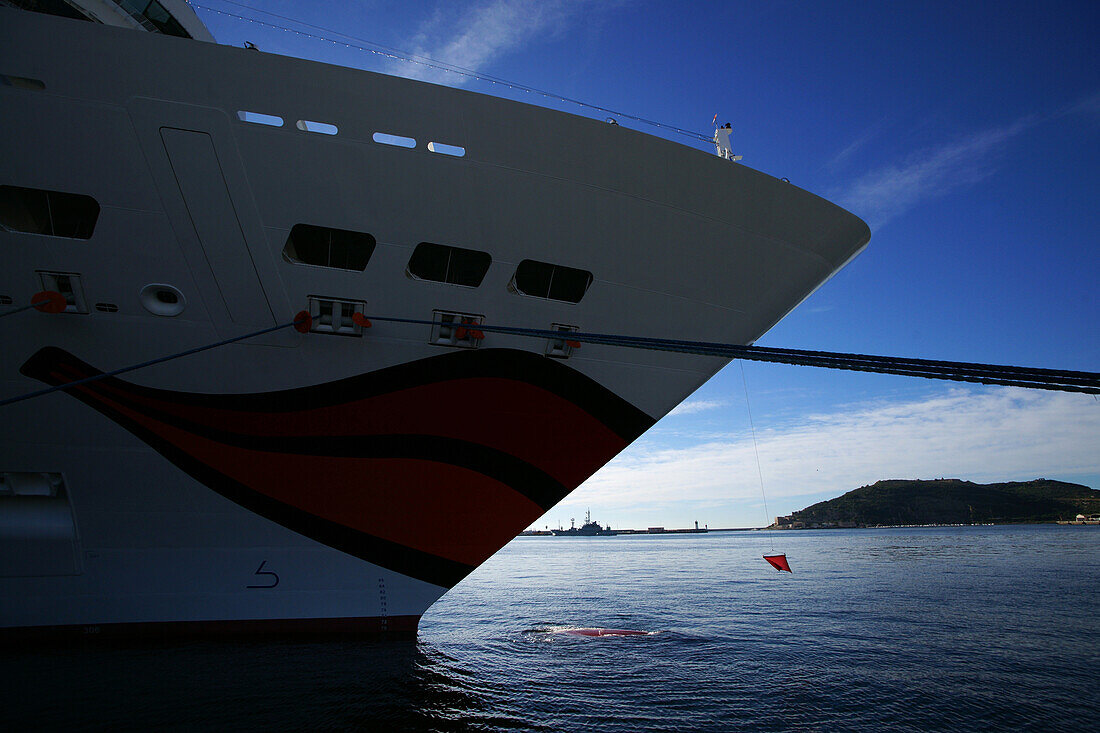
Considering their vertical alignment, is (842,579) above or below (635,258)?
below

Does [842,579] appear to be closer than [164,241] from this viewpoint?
No

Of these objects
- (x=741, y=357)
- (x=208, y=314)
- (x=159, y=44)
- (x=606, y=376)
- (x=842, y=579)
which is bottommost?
(x=842, y=579)

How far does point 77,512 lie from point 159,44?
5153mm

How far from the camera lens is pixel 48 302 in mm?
5047

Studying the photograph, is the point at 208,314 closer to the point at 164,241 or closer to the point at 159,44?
the point at 164,241

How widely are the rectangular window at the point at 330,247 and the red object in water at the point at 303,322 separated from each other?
0.56m

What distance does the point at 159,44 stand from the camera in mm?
4676

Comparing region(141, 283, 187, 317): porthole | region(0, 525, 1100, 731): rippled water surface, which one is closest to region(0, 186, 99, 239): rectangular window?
region(141, 283, 187, 317): porthole

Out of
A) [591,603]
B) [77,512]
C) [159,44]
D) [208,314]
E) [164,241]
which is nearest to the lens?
[159,44]

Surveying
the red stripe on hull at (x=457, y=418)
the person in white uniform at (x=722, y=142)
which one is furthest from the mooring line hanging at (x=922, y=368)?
the person in white uniform at (x=722, y=142)

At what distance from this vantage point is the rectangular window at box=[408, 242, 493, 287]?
18.9 feet

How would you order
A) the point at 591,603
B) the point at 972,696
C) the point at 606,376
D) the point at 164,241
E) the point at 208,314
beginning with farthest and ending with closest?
1. the point at 591,603
2. the point at 972,696
3. the point at 606,376
4. the point at 208,314
5. the point at 164,241

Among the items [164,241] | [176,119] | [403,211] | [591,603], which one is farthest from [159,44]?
[591,603]

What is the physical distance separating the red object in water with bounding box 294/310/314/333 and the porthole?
1135 mm
